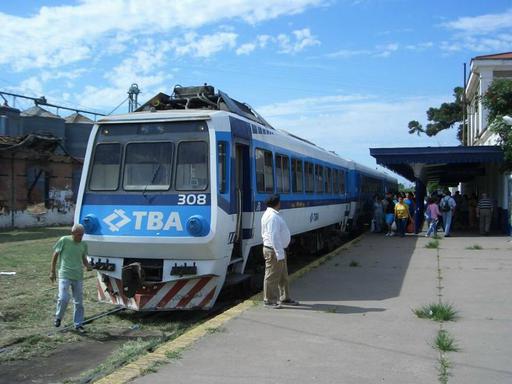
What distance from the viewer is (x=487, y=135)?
26.4 m

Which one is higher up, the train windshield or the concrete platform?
the train windshield

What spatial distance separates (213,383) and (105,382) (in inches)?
36.4

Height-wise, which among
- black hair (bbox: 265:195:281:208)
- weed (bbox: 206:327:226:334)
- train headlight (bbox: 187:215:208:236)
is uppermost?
black hair (bbox: 265:195:281:208)

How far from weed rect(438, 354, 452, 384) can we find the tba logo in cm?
460

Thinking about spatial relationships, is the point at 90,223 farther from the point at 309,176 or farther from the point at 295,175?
the point at 309,176

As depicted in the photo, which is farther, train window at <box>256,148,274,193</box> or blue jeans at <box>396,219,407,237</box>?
blue jeans at <box>396,219,407,237</box>

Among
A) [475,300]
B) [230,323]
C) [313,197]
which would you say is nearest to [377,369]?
[230,323]

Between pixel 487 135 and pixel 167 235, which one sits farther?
pixel 487 135

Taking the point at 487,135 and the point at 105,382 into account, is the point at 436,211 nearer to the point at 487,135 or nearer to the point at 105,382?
the point at 487,135

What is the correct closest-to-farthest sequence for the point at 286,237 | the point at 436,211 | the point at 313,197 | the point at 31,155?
the point at 286,237
the point at 313,197
the point at 436,211
the point at 31,155

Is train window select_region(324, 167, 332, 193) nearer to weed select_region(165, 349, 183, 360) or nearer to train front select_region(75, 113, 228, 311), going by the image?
train front select_region(75, 113, 228, 311)

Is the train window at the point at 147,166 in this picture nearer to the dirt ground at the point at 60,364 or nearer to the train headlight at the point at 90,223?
the train headlight at the point at 90,223

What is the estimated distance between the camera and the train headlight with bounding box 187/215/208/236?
26.8 ft

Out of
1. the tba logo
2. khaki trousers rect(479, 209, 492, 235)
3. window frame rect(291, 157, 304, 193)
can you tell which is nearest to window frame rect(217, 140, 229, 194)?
the tba logo
